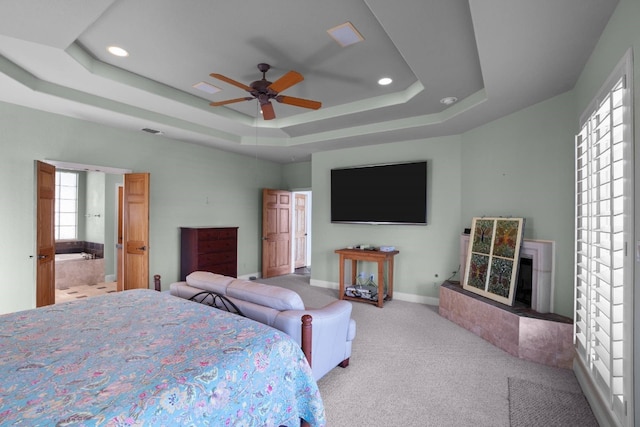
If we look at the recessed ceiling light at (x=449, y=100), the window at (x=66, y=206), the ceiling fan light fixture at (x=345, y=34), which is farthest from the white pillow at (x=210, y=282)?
the window at (x=66, y=206)

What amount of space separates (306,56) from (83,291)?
557 centimetres

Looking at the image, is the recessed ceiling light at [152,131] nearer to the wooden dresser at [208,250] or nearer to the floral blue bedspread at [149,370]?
the wooden dresser at [208,250]

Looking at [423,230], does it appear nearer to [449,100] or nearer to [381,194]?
[381,194]

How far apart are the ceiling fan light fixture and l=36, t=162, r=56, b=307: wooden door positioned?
144 inches

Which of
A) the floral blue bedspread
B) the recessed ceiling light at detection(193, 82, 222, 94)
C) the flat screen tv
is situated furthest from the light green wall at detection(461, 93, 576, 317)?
the recessed ceiling light at detection(193, 82, 222, 94)

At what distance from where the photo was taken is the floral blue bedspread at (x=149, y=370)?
1.14 m

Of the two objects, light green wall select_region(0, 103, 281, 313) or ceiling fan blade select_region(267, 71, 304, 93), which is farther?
light green wall select_region(0, 103, 281, 313)

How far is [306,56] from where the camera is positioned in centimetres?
288

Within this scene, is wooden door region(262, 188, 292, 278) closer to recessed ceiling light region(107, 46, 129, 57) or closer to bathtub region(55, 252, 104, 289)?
bathtub region(55, 252, 104, 289)

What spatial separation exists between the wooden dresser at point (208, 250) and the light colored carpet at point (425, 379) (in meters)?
2.85

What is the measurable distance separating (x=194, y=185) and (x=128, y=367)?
4500 mm

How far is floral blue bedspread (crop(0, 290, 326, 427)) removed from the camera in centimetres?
114

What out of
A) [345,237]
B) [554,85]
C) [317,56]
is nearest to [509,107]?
[554,85]

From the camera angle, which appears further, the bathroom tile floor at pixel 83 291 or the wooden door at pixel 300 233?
the wooden door at pixel 300 233
